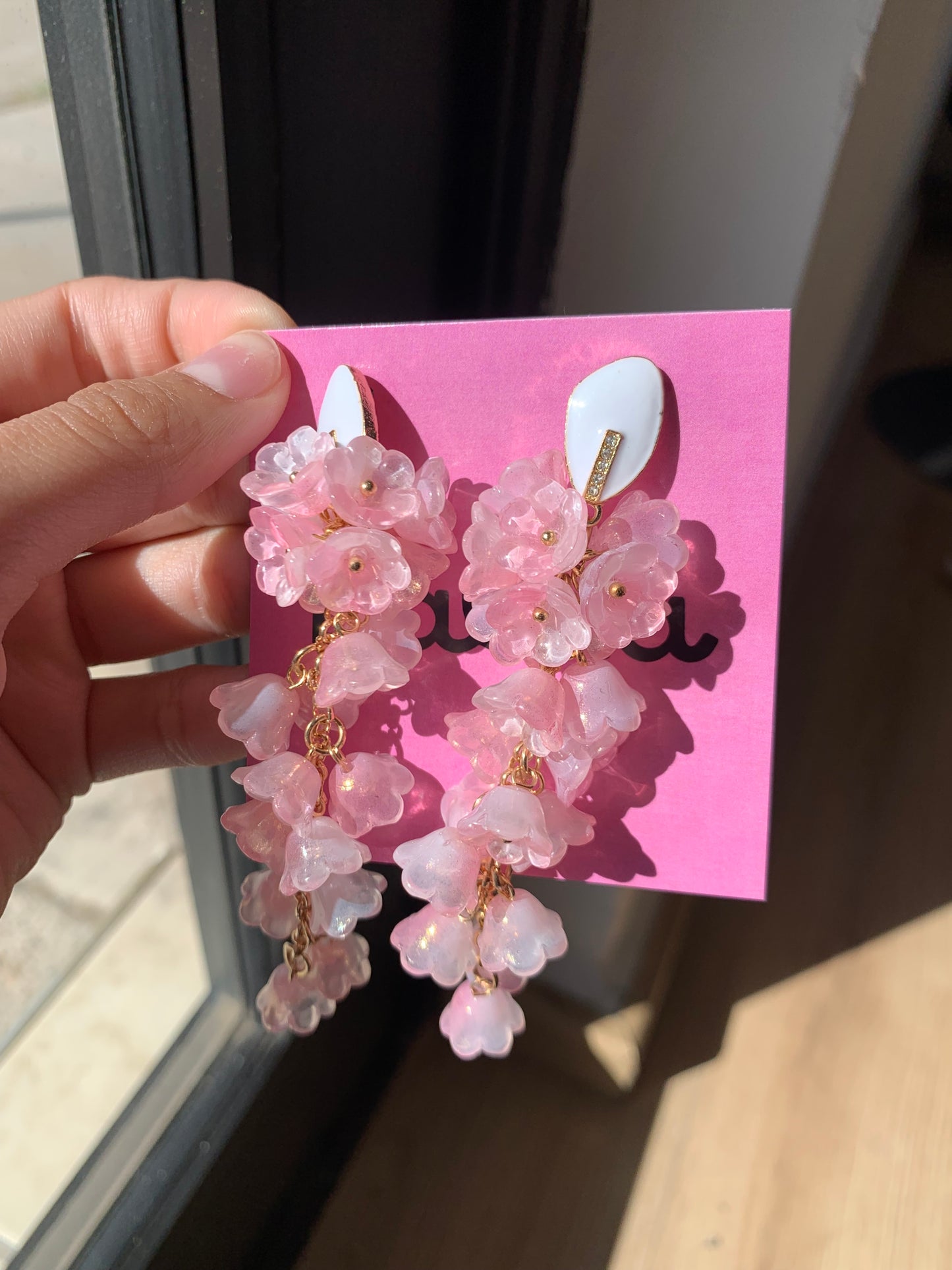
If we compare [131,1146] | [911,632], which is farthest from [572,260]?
[911,632]

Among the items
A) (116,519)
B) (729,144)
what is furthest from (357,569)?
(729,144)

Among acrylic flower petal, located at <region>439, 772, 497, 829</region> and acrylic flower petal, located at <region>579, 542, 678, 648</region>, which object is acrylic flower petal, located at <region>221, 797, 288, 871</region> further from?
acrylic flower petal, located at <region>579, 542, 678, 648</region>

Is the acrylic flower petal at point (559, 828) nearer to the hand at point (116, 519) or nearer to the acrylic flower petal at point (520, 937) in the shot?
the acrylic flower petal at point (520, 937)

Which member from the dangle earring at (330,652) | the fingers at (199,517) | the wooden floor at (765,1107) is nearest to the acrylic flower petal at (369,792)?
the dangle earring at (330,652)

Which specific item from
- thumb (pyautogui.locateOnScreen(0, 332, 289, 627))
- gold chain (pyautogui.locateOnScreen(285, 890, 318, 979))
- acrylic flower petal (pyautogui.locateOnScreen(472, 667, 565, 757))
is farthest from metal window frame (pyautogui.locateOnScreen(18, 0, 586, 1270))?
acrylic flower petal (pyautogui.locateOnScreen(472, 667, 565, 757))

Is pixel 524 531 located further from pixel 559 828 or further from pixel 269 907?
pixel 269 907

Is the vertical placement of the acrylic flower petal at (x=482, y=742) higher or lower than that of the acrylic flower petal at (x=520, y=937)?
higher

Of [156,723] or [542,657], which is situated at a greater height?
[542,657]

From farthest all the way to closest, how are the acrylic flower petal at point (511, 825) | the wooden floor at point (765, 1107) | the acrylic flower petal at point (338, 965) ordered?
the wooden floor at point (765, 1107) < the acrylic flower petal at point (338, 965) < the acrylic flower petal at point (511, 825)
